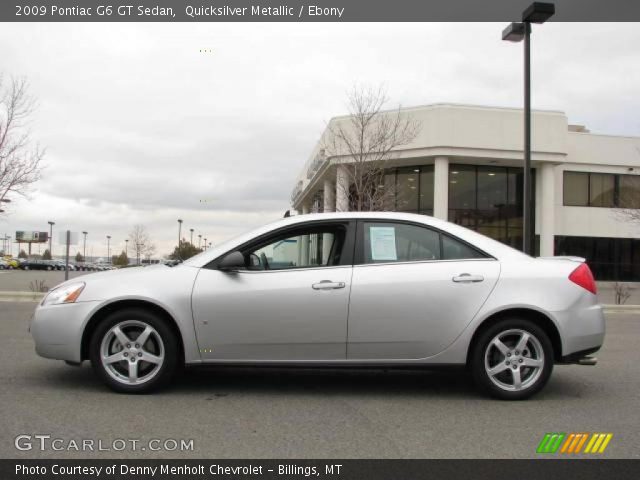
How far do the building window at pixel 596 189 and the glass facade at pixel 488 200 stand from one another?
3.04 m

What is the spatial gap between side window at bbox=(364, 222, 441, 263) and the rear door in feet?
0.31

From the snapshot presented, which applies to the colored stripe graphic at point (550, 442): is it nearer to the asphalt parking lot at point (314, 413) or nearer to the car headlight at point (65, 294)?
the asphalt parking lot at point (314, 413)

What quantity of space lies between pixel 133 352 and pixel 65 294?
0.80 meters

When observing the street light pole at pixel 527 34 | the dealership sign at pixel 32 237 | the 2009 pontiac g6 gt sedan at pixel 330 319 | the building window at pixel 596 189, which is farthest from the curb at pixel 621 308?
the dealership sign at pixel 32 237

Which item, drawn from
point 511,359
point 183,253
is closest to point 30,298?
point 511,359

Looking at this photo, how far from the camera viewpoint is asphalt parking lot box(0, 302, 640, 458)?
3797 mm

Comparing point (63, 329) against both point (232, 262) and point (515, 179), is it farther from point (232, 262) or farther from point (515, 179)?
point (515, 179)

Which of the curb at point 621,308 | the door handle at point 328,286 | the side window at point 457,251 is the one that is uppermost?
the side window at point 457,251

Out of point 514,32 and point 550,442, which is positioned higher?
point 514,32

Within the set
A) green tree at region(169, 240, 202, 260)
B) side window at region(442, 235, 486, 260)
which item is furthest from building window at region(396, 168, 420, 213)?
side window at region(442, 235, 486, 260)

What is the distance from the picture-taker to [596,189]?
3058 cm

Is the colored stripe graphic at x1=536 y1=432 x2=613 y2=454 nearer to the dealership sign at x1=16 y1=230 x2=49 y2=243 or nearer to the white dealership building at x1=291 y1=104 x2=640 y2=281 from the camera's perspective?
the white dealership building at x1=291 y1=104 x2=640 y2=281

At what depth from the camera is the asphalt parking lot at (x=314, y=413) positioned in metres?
3.80
